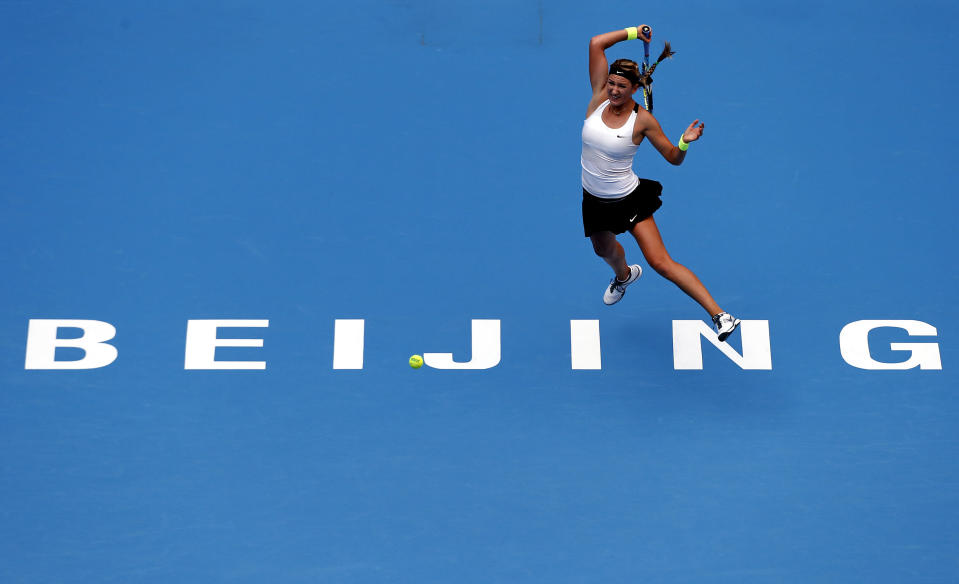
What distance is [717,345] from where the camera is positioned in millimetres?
6910

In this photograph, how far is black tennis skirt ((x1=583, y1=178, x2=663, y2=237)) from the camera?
20.5 feet

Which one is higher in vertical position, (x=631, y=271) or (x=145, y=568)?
(x=631, y=271)

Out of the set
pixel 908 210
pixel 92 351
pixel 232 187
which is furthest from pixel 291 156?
pixel 908 210

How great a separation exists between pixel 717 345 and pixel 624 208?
4.14 feet

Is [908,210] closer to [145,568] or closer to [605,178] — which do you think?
[605,178]

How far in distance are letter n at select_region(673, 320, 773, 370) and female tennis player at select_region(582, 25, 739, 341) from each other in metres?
0.68

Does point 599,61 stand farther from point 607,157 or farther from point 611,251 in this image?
point 611,251

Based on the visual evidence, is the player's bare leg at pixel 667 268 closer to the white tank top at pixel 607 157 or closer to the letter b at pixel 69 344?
the white tank top at pixel 607 157

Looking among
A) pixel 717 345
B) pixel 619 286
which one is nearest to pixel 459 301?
pixel 619 286

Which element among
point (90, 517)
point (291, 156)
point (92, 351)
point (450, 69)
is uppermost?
point (450, 69)

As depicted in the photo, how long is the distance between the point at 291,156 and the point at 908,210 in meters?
4.31

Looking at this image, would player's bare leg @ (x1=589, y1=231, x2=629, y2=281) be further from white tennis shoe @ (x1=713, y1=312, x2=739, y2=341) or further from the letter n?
white tennis shoe @ (x1=713, y1=312, x2=739, y2=341)

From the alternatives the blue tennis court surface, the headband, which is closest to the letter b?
the blue tennis court surface

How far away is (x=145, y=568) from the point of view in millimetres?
6066
